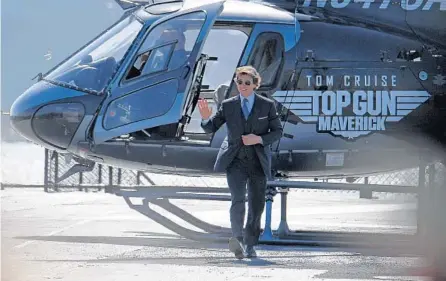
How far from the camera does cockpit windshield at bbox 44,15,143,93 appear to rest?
1221cm

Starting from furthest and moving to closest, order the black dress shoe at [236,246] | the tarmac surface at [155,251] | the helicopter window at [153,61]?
the helicopter window at [153,61] < the black dress shoe at [236,246] < the tarmac surface at [155,251]

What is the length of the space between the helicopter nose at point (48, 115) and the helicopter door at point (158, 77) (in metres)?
0.32

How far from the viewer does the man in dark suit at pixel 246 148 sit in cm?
997

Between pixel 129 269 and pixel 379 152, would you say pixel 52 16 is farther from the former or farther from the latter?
pixel 129 269

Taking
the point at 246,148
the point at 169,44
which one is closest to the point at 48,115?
the point at 169,44

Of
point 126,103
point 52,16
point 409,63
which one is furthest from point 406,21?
point 52,16

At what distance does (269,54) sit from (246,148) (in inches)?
92.3

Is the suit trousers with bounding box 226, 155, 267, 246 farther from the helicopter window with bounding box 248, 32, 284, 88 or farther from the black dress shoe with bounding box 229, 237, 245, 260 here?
the helicopter window with bounding box 248, 32, 284, 88

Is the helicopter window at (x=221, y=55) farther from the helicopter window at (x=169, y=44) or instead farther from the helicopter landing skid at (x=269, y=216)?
the helicopter landing skid at (x=269, y=216)

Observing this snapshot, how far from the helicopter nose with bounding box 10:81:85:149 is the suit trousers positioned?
270 cm

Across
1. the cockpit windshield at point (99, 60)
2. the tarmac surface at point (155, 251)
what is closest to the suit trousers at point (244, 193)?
the tarmac surface at point (155, 251)

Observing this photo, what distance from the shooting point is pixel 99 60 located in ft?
40.6

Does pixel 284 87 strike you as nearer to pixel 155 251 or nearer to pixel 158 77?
pixel 158 77

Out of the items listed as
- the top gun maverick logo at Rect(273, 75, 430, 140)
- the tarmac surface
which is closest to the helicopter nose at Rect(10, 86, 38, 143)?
the tarmac surface
